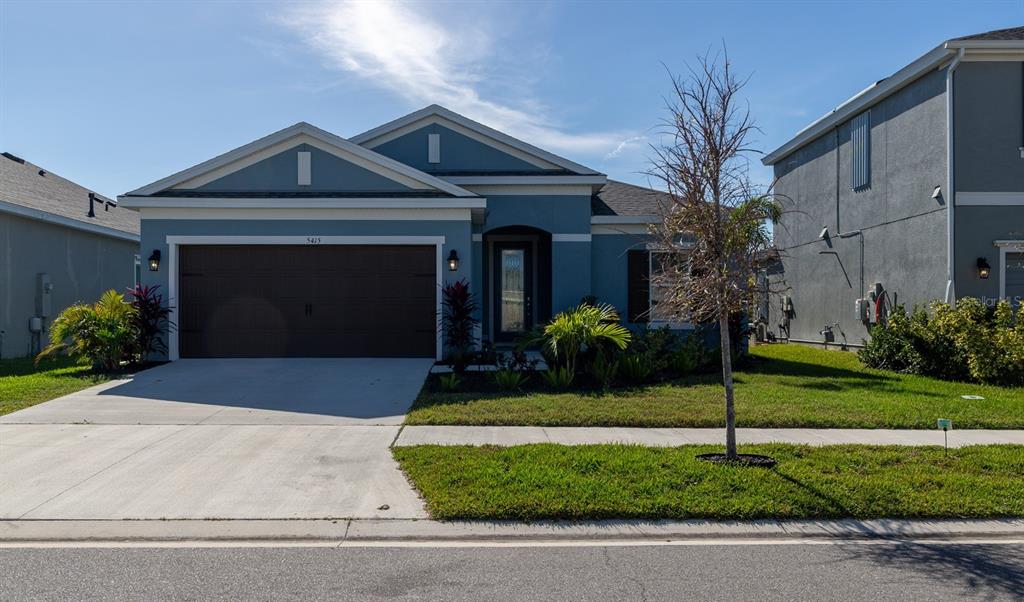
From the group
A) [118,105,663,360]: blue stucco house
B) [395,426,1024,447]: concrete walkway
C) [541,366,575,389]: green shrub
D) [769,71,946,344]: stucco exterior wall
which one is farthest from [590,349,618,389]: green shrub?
[769,71,946,344]: stucco exterior wall

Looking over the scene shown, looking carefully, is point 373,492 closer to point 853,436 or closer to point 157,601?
point 157,601

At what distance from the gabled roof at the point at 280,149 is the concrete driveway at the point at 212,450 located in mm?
4392

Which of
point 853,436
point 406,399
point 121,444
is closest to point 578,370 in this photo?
point 406,399

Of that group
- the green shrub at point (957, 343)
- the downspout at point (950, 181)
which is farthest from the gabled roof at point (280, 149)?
the downspout at point (950, 181)

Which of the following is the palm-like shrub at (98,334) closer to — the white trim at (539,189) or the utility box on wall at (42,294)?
the utility box on wall at (42,294)

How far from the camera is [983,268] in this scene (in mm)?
14906

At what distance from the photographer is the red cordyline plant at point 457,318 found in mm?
14688

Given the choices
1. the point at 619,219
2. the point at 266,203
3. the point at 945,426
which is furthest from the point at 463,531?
the point at 619,219

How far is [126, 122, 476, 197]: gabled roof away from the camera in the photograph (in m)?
14.9

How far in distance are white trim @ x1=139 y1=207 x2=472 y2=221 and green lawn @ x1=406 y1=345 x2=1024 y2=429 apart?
4.02m

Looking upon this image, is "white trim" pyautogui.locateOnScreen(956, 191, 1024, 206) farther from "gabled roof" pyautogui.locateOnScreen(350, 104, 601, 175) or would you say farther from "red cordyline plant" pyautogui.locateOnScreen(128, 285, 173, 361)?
"red cordyline plant" pyautogui.locateOnScreen(128, 285, 173, 361)

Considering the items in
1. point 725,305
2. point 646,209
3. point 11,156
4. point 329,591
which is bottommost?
point 329,591

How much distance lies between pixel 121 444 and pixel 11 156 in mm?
19374

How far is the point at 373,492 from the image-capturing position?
6.24m
